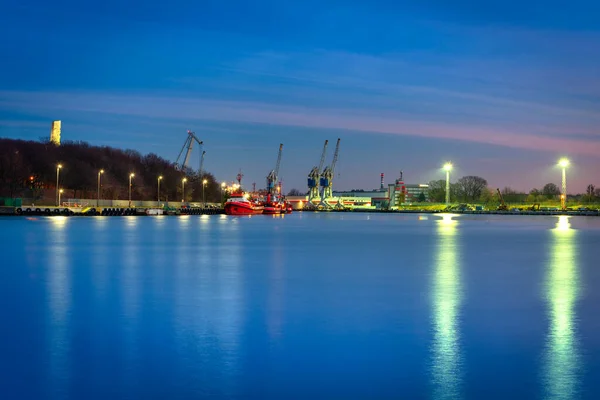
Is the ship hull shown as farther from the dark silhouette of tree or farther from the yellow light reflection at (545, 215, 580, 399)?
the yellow light reflection at (545, 215, 580, 399)

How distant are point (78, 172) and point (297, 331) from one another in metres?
136

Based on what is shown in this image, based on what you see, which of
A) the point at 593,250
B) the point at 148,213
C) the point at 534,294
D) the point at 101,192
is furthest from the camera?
the point at 101,192

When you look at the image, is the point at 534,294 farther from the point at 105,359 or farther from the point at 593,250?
the point at 593,250

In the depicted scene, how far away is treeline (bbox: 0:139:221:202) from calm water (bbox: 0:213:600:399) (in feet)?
346

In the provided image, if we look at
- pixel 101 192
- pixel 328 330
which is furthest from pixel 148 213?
pixel 328 330

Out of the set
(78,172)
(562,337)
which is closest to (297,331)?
(562,337)

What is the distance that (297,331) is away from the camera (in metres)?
13.6

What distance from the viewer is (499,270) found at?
85.5 feet

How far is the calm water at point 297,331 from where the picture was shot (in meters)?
9.72

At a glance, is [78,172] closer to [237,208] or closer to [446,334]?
[237,208]

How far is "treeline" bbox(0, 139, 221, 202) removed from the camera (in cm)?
12544

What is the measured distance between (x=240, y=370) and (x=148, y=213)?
115m

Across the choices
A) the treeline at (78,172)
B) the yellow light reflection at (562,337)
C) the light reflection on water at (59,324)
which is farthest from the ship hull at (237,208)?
the yellow light reflection at (562,337)

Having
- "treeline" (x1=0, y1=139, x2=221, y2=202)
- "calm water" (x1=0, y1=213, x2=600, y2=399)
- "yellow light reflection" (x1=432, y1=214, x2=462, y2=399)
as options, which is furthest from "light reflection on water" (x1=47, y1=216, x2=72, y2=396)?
"treeline" (x1=0, y1=139, x2=221, y2=202)
